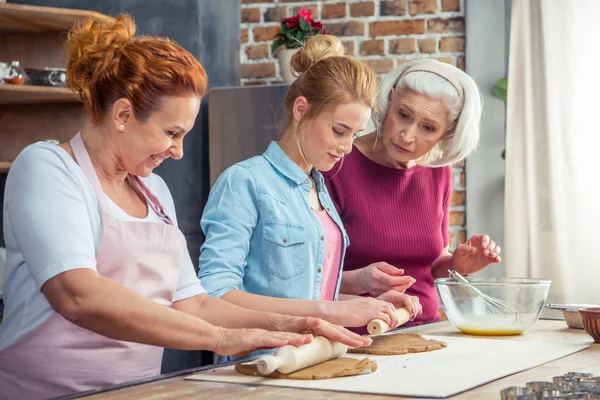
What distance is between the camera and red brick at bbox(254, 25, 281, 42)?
3.96m

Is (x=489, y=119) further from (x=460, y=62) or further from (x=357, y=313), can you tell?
(x=357, y=313)

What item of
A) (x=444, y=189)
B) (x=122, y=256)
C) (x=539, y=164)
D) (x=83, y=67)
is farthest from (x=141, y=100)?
(x=539, y=164)

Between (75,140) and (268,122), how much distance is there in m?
2.08

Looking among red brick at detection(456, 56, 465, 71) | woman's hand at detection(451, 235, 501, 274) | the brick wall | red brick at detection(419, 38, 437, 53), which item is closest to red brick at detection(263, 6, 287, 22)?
the brick wall

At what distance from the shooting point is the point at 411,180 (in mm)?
2375

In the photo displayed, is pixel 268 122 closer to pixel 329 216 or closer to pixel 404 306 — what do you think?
pixel 329 216

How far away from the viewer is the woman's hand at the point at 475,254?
87.1 inches

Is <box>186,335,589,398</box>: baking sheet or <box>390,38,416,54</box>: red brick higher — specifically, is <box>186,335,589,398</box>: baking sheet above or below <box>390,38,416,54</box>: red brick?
below

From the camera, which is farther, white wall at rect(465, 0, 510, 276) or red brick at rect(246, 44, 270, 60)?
red brick at rect(246, 44, 270, 60)

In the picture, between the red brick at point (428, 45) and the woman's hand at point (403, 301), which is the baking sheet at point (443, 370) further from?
the red brick at point (428, 45)

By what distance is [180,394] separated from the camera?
1247 mm

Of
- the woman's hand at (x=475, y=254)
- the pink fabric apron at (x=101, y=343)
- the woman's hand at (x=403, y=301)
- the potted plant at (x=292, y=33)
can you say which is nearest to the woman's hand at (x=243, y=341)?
the pink fabric apron at (x=101, y=343)

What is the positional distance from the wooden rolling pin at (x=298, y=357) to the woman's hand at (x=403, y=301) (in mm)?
372

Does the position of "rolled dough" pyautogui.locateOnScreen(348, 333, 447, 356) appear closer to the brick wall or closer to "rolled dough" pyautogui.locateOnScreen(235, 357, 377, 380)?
"rolled dough" pyautogui.locateOnScreen(235, 357, 377, 380)
